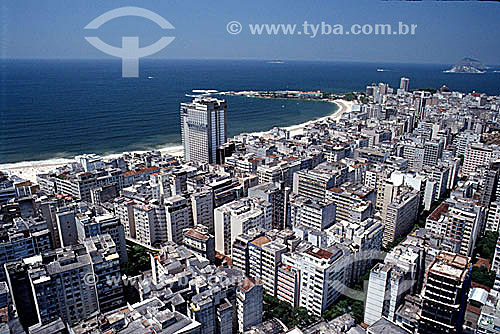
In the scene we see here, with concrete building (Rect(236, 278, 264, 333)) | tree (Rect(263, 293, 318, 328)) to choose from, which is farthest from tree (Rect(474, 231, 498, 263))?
concrete building (Rect(236, 278, 264, 333))

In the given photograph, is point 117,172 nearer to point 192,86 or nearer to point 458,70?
point 192,86

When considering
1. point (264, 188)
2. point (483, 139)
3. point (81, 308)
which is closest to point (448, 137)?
point (483, 139)

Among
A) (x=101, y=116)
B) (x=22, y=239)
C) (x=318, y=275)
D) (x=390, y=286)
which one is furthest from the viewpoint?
(x=101, y=116)

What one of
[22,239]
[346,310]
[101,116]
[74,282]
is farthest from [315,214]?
[101,116]

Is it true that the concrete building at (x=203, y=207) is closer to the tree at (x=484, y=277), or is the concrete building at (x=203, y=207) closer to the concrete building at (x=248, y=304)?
the concrete building at (x=248, y=304)

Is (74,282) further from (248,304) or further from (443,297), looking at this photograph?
(443,297)

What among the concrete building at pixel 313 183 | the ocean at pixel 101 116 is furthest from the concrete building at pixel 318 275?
the ocean at pixel 101 116
